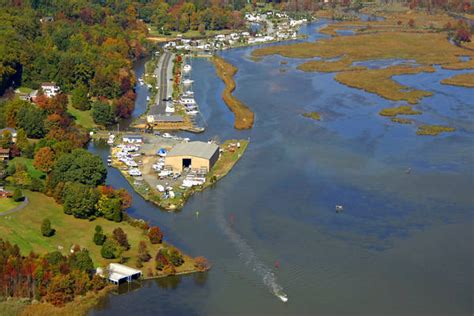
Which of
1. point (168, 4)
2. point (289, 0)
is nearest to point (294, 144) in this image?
point (168, 4)

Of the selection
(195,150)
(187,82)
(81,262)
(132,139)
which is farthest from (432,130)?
(81,262)

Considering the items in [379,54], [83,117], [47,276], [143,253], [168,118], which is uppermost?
[47,276]

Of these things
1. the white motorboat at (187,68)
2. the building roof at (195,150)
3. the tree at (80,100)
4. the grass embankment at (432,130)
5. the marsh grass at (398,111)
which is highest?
the tree at (80,100)

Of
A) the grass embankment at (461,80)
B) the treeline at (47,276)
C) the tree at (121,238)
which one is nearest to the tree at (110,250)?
the tree at (121,238)

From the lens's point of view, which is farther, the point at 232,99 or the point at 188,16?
the point at 188,16

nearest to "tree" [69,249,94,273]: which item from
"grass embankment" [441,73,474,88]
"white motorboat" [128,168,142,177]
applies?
"white motorboat" [128,168,142,177]

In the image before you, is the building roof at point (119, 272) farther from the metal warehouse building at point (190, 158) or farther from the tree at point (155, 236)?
the metal warehouse building at point (190, 158)

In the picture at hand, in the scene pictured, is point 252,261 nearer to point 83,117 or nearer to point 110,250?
point 110,250
